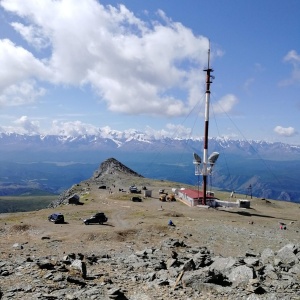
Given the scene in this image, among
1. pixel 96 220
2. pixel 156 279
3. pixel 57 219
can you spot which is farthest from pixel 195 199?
pixel 156 279

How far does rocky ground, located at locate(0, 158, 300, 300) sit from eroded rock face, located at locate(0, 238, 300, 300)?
59mm

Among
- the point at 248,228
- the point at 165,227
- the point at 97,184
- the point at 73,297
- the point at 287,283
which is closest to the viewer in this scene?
the point at 73,297

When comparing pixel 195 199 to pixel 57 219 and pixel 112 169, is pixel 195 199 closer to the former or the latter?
pixel 57 219

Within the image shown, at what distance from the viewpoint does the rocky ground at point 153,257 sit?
67.4 feet

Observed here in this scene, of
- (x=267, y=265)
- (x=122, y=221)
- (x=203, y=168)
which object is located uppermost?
(x=203, y=168)

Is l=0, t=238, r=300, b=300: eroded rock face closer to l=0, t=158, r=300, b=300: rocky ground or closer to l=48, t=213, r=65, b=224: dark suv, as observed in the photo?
l=0, t=158, r=300, b=300: rocky ground

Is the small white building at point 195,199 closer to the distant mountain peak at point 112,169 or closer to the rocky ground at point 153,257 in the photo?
the rocky ground at point 153,257

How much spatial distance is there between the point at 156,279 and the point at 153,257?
8473 mm

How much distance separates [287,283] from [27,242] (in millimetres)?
31347

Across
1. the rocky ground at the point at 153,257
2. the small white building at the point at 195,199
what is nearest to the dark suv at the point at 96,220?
the rocky ground at the point at 153,257

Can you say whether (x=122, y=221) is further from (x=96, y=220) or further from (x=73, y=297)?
(x=73, y=297)

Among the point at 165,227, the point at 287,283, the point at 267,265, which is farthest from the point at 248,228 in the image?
the point at 287,283

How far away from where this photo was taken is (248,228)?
55250mm

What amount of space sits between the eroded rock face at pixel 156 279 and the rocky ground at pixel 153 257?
6 cm
